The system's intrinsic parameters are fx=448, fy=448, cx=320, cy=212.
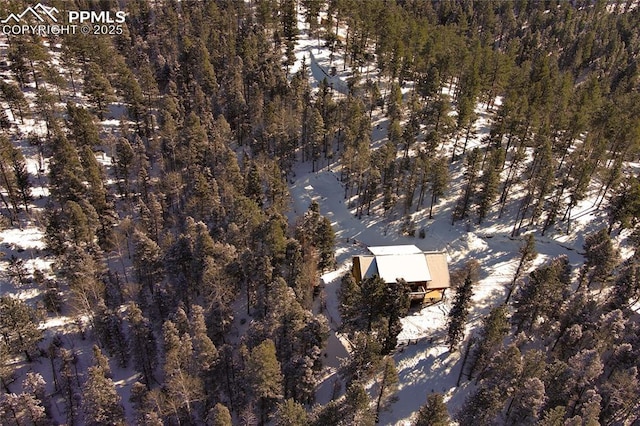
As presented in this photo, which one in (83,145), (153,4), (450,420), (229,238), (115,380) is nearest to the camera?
(450,420)

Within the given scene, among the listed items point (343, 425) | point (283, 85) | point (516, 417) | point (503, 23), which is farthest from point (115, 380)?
point (503, 23)

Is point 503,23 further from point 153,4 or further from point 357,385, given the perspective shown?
point 357,385

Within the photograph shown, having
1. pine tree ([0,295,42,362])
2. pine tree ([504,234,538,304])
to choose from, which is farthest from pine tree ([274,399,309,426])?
pine tree ([504,234,538,304])

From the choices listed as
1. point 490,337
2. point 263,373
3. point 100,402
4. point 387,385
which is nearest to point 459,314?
point 490,337

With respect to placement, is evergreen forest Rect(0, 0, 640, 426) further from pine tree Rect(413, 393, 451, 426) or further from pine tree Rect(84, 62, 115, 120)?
pine tree Rect(84, 62, 115, 120)

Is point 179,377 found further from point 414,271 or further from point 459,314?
point 414,271

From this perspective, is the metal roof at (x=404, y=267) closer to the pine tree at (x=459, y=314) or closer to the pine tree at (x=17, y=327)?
the pine tree at (x=459, y=314)

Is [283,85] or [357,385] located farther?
[283,85]

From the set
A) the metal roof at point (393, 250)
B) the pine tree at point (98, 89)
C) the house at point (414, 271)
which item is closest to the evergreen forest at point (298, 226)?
the pine tree at point (98, 89)
